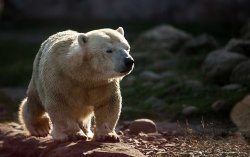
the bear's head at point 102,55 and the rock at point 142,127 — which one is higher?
the bear's head at point 102,55

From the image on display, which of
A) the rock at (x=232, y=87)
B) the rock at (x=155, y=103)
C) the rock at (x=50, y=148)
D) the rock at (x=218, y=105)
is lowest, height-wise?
the rock at (x=50, y=148)

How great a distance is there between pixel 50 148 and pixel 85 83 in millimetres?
722

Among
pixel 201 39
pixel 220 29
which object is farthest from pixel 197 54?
pixel 220 29

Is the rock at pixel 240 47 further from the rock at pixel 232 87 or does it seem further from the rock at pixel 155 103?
the rock at pixel 155 103

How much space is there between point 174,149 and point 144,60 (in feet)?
28.0

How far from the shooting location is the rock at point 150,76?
1345 cm

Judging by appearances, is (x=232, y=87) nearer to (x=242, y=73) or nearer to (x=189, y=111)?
(x=242, y=73)

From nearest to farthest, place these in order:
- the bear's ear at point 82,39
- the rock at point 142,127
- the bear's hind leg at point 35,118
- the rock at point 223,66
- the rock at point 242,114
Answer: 1. the bear's ear at point 82,39
2. the bear's hind leg at point 35,118
3. the rock at point 142,127
4. the rock at point 242,114
5. the rock at point 223,66

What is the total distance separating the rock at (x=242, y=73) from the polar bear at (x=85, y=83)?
4827 millimetres

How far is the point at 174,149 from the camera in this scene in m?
7.31

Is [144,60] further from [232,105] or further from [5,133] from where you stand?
[5,133]

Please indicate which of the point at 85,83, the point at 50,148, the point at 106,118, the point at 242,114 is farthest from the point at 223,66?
the point at 50,148

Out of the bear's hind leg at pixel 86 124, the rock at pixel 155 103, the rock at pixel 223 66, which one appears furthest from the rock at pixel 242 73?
the bear's hind leg at pixel 86 124

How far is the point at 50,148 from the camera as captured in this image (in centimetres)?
653
